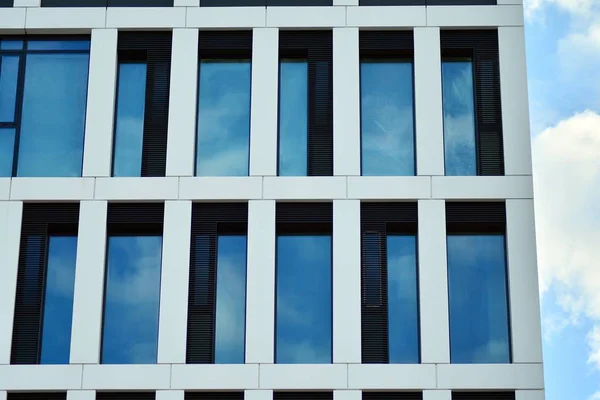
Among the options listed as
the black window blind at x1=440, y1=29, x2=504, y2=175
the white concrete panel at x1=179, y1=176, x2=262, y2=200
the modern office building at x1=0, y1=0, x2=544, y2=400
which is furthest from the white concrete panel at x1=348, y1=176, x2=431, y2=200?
the white concrete panel at x1=179, y1=176, x2=262, y2=200

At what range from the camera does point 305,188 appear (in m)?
28.1

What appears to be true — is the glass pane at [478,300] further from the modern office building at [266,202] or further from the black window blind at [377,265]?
the black window blind at [377,265]

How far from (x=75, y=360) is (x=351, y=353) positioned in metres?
6.30

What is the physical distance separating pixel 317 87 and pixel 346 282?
4.98 meters

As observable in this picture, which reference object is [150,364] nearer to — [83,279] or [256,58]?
[83,279]

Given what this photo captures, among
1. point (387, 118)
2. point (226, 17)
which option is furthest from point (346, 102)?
point (226, 17)

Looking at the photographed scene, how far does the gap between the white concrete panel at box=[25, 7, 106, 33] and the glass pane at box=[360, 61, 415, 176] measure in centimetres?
672

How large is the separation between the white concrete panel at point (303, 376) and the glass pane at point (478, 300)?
8.91 ft

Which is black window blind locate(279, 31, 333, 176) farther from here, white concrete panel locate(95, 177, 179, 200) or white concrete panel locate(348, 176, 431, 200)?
white concrete panel locate(95, 177, 179, 200)

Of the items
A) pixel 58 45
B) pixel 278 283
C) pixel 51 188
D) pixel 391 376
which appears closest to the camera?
pixel 391 376

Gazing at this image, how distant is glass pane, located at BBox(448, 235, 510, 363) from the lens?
27.4m

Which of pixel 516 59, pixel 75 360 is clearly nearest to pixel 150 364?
pixel 75 360

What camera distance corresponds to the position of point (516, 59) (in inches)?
1145

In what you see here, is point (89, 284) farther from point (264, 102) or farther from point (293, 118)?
point (293, 118)
